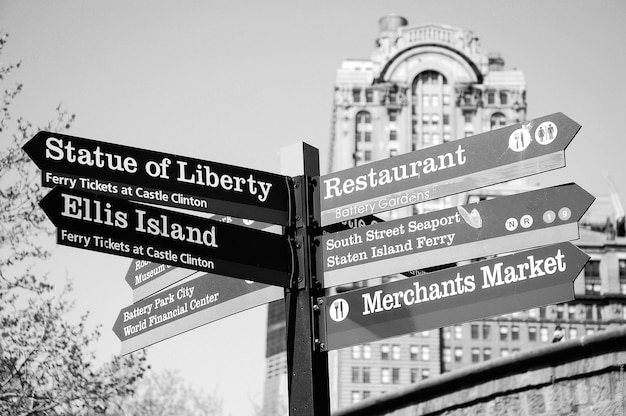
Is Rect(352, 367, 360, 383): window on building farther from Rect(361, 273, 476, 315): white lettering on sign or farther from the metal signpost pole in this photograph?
Rect(361, 273, 476, 315): white lettering on sign

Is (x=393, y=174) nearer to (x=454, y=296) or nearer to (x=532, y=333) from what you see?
(x=454, y=296)

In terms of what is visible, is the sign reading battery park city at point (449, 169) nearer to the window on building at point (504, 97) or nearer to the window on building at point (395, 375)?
the window on building at point (395, 375)

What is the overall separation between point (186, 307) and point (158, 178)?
110 cm

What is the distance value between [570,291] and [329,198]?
182 centimetres

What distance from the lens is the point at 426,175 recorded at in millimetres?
7566

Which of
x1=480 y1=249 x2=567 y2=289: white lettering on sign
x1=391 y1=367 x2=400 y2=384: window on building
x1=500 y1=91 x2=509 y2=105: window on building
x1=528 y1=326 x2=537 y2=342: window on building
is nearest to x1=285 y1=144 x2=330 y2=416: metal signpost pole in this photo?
x1=480 y1=249 x2=567 y2=289: white lettering on sign

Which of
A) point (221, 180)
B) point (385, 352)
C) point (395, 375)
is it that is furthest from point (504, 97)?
point (221, 180)

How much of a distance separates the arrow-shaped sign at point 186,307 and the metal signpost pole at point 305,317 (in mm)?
204

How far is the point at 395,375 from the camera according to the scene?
395ft

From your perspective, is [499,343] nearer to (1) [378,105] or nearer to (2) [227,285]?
(1) [378,105]

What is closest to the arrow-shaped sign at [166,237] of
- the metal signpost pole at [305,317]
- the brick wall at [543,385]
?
the metal signpost pole at [305,317]

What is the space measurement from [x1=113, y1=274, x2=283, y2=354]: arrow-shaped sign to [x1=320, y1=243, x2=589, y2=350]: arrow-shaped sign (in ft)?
1.83

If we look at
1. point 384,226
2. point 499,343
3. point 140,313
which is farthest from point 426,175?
point 499,343

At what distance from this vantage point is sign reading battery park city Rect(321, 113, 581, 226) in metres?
7.16
